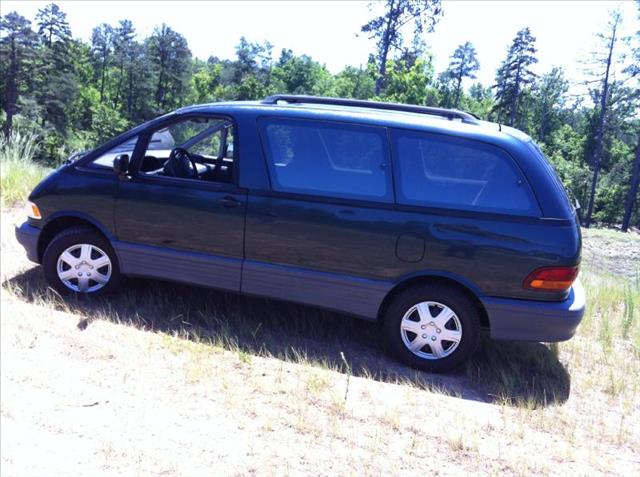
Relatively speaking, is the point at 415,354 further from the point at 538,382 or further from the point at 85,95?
the point at 85,95

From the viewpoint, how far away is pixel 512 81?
5038 cm

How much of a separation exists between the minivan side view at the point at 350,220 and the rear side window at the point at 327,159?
1 centimetres

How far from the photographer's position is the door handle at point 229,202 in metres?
4.82

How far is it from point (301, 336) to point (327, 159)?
149cm

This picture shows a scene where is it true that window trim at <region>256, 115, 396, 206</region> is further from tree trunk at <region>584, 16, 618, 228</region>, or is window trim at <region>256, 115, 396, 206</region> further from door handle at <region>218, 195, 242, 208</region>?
tree trunk at <region>584, 16, 618, 228</region>

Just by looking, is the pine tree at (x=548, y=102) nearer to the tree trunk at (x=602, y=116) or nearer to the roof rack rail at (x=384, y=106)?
the tree trunk at (x=602, y=116)

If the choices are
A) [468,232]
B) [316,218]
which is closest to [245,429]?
[316,218]

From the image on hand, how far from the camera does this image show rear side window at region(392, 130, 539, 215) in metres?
4.38

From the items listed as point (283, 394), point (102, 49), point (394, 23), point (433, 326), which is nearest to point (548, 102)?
point (394, 23)

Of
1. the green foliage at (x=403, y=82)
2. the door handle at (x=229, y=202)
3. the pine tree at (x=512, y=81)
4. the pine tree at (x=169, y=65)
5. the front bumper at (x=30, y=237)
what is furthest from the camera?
the pine tree at (x=169, y=65)

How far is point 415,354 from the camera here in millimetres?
4598

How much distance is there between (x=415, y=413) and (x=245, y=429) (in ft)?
3.59

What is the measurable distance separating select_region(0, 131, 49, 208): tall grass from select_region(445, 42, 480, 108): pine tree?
187 ft

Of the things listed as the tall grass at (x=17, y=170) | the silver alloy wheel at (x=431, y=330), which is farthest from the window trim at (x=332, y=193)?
the tall grass at (x=17, y=170)
